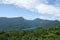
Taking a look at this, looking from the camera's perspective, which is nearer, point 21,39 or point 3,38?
point 21,39

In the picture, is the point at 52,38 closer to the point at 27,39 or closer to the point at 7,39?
the point at 27,39

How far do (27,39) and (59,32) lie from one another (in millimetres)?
22258

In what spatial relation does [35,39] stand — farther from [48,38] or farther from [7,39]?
[7,39]

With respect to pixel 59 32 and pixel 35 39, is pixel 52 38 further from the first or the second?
pixel 59 32

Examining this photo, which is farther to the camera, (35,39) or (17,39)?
(17,39)

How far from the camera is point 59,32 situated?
326 ft

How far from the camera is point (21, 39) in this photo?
89.8 meters

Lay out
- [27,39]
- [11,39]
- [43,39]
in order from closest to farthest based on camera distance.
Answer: [43,39]
[27,39]
[11,39]

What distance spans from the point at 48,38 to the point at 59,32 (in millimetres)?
18162

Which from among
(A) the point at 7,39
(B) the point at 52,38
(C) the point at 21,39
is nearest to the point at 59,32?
(B) the point at 52,38

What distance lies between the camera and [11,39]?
97.4m

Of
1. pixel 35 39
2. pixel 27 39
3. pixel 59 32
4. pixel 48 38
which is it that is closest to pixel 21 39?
pixel 27 39

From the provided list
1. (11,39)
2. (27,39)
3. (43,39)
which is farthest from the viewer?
(11,39)

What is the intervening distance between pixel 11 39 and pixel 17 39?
17.6 feet
